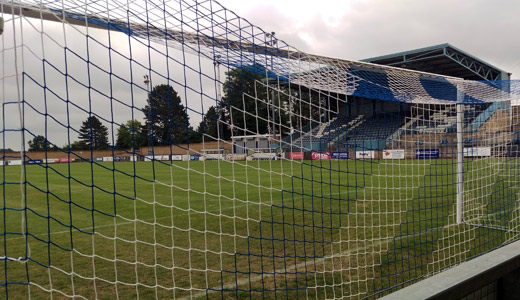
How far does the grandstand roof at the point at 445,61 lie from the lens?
21609 mm

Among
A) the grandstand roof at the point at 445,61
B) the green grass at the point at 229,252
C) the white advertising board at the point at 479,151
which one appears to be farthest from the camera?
the grandstand roof at the point at 445,61

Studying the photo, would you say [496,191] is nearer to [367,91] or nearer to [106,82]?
[367,91]

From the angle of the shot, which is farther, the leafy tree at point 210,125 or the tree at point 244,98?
the tree at point 244,98

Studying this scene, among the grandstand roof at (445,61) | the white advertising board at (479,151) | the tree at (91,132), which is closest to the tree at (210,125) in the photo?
the tree at (91,132)

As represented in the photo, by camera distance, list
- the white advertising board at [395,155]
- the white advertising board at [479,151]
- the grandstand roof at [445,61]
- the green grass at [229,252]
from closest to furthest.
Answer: the green grass at [229,252] → the white advertising board at [479,151] → the white advertising board at [395,155] → the grandstand roof at [445,61]

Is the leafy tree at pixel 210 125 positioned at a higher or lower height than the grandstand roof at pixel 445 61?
lower

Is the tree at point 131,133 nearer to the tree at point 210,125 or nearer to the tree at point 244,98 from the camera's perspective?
the tree at point 210,125

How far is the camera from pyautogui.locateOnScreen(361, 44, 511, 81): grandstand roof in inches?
851

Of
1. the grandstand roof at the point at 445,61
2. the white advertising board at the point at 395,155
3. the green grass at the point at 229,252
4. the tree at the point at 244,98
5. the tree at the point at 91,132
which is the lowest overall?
the green grass at the point at 229,252

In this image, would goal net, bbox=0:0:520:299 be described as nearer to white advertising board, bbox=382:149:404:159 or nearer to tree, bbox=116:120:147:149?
tree, bbox=116:120:147:149

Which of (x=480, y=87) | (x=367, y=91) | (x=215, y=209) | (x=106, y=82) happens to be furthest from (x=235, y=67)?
(x=215, y=209)

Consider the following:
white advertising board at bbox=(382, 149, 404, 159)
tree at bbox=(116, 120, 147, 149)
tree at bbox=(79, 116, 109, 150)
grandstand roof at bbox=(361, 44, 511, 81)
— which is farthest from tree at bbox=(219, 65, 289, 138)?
grandstand roof at bbox=(361, 44, 511, 81)

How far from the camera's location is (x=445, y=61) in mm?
23188

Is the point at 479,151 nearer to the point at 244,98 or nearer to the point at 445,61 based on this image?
the point at 244,98
